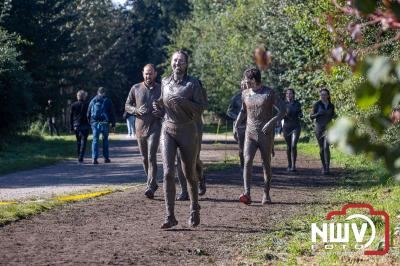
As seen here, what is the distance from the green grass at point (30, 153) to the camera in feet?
71.9

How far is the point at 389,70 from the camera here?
199 cm

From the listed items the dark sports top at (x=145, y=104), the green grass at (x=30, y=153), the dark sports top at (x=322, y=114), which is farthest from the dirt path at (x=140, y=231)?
the green grass at (x=30, y=153)

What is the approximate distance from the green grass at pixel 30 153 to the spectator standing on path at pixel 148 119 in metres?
7.14

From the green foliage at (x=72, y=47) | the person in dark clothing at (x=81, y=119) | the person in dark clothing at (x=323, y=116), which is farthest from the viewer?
the green foliage at (x=72, y=47)

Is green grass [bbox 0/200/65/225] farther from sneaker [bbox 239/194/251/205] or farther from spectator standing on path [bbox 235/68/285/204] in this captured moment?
spectator standing on path [bbox 235/68/285/204]

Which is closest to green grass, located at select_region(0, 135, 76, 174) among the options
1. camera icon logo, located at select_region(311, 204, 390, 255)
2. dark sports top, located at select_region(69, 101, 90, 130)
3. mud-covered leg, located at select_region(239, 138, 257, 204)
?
dark sports top, located at select_region(69, 101, 90, 130)

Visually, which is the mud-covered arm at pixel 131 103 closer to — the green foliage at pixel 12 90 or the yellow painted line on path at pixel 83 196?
the yellow painted line on path at pixel 83 196

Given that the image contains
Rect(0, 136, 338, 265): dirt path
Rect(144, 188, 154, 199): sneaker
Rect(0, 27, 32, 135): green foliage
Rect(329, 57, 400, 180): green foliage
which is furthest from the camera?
Rect(0, 27, 32, 135): green foliage

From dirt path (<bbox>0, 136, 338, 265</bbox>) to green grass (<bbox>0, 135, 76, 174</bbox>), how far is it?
26.4 ft

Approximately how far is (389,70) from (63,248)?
6647 mm

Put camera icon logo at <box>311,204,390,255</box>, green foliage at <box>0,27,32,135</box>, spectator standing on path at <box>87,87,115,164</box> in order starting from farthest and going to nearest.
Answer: green foliage at <box>0,27,32,135</box>
spectator standing on path at <box>87,87,115,164</box>
camera icon logo at <box>311,204,390,255</box>

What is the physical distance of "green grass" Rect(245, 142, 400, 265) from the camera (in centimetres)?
747

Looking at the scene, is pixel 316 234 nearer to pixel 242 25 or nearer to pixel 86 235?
pixel 86 235

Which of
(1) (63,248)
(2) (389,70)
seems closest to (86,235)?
(1) (63,248)
